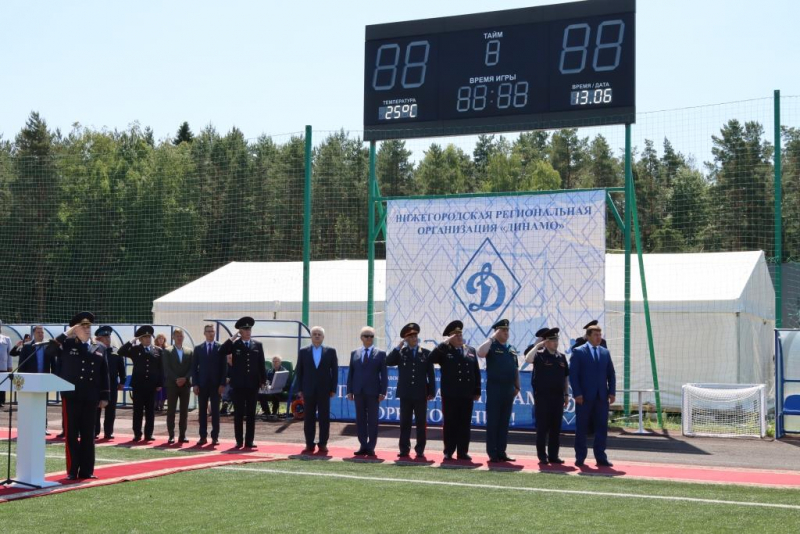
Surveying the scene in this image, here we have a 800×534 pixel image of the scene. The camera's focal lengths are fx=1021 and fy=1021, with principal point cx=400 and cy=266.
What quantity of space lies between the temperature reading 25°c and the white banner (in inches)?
78.5

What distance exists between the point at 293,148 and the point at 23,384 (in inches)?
909

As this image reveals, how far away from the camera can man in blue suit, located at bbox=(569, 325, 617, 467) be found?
38.7 ft

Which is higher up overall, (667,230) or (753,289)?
(667,230)

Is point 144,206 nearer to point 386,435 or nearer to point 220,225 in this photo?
point 220,225

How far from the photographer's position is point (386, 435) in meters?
15.6

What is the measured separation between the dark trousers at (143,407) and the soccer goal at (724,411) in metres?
8.16

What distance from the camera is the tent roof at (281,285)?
2272cm

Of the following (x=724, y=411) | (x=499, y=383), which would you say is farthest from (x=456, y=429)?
(x=724, y=411)

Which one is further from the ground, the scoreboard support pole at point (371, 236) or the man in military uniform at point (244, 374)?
the scoreboard support pole at point (371, 236)

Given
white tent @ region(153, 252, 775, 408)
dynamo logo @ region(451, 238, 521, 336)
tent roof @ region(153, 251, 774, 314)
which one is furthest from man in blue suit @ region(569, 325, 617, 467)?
tent roof @ region(153, 251, 774, 314)

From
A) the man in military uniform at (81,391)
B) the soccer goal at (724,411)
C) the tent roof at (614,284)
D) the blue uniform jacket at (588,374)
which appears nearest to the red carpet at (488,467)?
the man in military uniform at (81,391)

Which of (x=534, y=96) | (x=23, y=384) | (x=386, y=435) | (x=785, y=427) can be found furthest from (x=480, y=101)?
(x=23, y=384)

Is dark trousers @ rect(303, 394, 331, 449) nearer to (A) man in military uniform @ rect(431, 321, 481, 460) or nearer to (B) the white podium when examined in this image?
(A) man in military uniform @ rect(431, 321, 481, 460)

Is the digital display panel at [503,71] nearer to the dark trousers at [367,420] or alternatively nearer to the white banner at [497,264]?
the white banner at [497,264]
